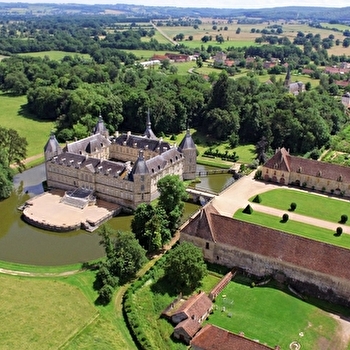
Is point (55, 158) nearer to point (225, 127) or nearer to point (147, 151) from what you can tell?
point (147, 151)

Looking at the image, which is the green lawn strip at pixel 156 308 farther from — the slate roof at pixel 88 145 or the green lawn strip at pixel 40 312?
the slate roof at pixel 88 145

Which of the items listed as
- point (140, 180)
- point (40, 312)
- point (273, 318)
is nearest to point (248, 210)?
point (140, 180)

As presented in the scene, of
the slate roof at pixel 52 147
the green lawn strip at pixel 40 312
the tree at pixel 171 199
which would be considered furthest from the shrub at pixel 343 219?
the slate roof at pixel 52 147

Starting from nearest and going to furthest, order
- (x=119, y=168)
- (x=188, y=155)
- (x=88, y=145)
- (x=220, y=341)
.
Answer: (x=220, y=341), (x=119, y=168), (x=188, y=155), (x=88, y=145)

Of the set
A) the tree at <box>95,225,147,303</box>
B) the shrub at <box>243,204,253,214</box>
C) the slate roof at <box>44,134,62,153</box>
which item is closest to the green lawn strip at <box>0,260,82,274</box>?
the tree at <box>95,225,147,303</box>

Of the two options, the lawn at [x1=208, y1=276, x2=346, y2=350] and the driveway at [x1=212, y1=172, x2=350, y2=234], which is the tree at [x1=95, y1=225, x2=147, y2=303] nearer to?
the lawn at [x1=208, y1=276, x2=346, y2=350]

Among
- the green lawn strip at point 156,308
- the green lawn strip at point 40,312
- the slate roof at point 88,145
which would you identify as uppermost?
the slate roof at point 88,145

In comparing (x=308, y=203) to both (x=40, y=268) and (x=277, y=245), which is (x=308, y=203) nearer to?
(x=277, y=245)

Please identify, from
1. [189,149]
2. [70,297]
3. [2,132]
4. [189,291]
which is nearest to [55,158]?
[2,132]
